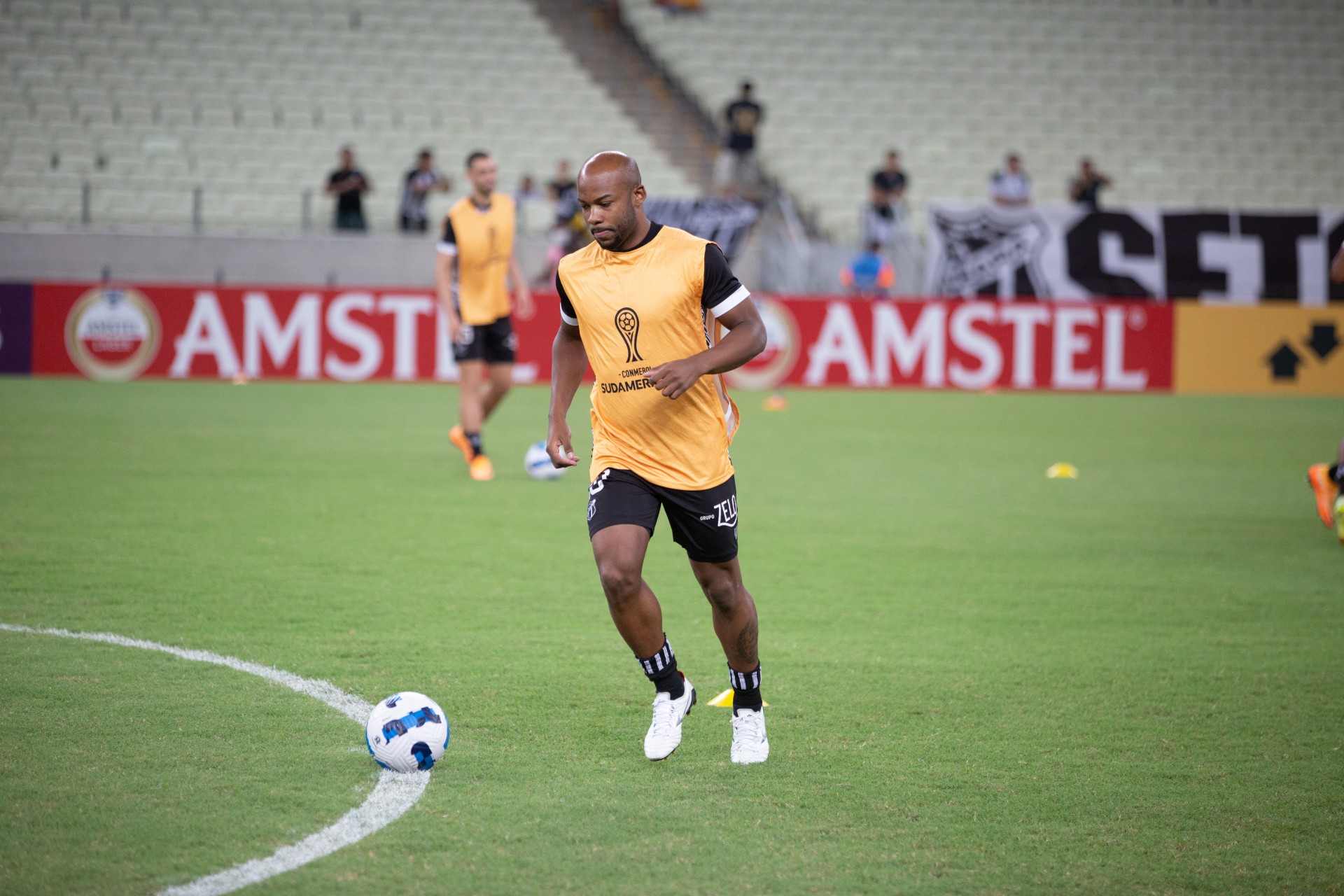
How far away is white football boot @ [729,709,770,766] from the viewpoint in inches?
182

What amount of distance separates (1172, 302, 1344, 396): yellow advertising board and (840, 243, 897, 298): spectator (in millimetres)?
4608

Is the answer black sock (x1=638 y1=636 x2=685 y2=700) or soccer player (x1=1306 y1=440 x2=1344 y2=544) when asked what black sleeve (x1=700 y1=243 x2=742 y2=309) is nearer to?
black sock (x1=638 y1=636 x2=685 y2=700)

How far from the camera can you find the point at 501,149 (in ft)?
83.3

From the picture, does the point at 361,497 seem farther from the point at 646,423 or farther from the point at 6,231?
the point at 6,231

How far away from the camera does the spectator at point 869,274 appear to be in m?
21.6

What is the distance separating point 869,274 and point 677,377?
18.0 meters

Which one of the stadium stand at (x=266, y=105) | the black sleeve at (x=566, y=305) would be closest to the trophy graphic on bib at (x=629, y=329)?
the black sleeve at (x=566, y=305)

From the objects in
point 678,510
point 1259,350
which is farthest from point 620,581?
point 1259,350

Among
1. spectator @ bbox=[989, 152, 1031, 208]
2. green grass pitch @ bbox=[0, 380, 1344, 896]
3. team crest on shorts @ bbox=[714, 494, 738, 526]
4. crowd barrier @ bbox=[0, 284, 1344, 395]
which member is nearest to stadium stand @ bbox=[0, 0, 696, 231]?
crowd barrier @ bbox=[0, 284, 1344, 395]

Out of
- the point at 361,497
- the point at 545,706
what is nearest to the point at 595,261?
the point at 545,706

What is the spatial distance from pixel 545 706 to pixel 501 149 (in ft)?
69.8

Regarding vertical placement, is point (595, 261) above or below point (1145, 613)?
above

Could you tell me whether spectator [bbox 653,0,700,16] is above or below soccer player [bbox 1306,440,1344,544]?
above

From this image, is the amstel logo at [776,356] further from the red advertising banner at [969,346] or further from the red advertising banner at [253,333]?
the red advertising banner at [253,333]
